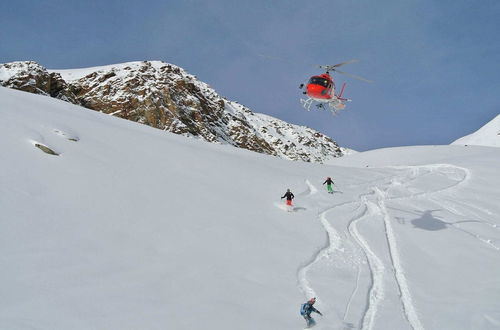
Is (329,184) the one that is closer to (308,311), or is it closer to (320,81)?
(320,81)

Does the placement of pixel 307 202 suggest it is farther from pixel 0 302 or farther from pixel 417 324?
pixel 0 302

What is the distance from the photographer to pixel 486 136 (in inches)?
5846

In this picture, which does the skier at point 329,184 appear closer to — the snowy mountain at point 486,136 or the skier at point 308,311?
the skier at point 308,311

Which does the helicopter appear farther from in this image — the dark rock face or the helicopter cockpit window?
the dark rock face

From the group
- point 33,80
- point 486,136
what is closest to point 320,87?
point 33,80

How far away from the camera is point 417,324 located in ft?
38.7

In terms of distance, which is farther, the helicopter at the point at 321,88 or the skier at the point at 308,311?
the helicopter at the point at 321,88

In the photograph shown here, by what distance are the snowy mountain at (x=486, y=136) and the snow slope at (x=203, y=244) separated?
132 metres

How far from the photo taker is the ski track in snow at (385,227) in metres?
12.5

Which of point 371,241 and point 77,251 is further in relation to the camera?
point 371,241

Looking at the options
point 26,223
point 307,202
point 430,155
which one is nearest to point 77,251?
point 26,223

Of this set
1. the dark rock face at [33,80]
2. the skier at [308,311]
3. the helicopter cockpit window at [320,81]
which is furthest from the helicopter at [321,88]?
the dark rock face at [33,80]

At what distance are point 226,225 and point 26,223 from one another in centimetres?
676

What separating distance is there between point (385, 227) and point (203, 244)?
32.2ft
